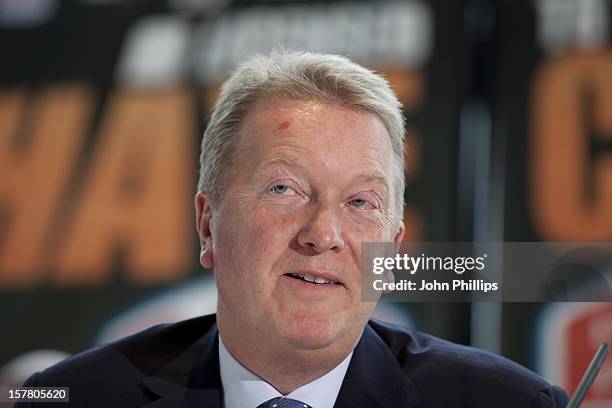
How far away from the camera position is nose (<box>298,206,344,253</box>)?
1027 millimetres

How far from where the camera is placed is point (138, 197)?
2.04 meters

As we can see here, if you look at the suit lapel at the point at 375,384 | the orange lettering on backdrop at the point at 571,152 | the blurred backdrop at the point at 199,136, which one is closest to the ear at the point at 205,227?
the suit lapel at the point at 375,384

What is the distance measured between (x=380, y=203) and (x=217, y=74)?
1023 millimetres

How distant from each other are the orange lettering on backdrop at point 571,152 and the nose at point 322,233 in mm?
844

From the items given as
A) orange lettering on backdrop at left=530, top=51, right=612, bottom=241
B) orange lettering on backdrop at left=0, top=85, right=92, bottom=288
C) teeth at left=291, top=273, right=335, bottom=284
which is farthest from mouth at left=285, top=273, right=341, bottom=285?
orange lettering on backdrop at left=0, top=85, right=92, bottom=288

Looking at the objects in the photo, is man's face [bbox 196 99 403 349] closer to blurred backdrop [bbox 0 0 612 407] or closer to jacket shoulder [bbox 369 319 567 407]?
jacket shoulder [bbox 369 319 567 407]

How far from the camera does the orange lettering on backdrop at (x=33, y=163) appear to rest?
6.64 ft

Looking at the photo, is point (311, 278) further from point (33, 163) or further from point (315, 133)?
point (33, 163)

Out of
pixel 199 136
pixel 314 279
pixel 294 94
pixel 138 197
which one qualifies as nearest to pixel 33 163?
pixel 138 197

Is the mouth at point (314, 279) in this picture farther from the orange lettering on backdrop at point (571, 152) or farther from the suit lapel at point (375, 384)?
the orange lettering on backdrop at point (571, 152)

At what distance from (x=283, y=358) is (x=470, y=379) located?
23 cm

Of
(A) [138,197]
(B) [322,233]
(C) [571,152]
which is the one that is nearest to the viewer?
(B) [322,233]

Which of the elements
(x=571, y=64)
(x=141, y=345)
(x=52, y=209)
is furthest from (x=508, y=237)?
(x=52, y=209)

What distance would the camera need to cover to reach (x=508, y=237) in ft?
5.84
